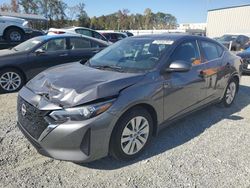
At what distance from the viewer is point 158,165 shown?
3.28 metres

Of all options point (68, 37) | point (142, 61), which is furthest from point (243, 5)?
point (142, 61)

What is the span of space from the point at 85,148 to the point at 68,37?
17.0 feet

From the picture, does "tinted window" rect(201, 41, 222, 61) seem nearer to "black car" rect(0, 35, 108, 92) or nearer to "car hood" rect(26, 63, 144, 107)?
"car hood" rect(26, 63, 144, 107)

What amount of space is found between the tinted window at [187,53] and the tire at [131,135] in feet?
3.31

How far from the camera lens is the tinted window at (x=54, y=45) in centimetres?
695

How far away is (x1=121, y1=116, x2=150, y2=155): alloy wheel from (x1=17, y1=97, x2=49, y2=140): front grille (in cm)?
92

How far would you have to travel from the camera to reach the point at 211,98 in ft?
15.7

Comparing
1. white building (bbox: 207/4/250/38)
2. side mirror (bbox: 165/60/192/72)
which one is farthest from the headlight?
white building (bbox: 207/4/250/38)

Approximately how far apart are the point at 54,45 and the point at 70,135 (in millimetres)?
4825

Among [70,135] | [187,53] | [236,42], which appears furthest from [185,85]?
[236,42]

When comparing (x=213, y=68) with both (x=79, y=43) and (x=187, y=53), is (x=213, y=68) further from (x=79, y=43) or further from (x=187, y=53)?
(x=79, y=43)

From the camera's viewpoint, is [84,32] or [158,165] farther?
[84,32]

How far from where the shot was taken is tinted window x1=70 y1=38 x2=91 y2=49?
7.49 meters

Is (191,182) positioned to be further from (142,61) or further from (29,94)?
(29,94)
